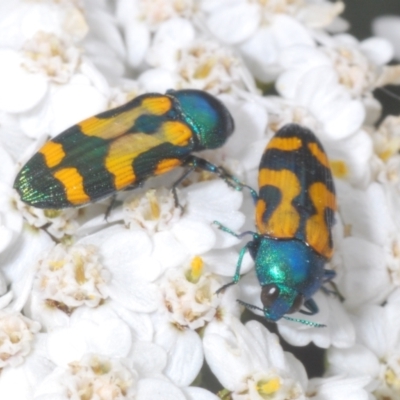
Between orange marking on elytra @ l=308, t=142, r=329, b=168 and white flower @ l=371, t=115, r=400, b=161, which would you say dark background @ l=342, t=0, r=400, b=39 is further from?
orange marking on elytra @ l=308, t=142, r=329, b=168

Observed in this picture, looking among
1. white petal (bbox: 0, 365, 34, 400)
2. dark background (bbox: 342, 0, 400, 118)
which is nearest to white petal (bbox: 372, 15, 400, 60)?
dark background (bbox: 342, 0, 400, 118)

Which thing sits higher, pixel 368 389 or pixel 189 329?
pixel 189 329

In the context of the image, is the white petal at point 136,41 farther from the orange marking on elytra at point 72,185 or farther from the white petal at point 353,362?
the white petal at point 353,362

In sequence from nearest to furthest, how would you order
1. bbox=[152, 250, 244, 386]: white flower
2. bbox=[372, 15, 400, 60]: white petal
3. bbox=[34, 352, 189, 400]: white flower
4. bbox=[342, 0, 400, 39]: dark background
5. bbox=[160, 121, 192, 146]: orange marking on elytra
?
Result: bbox=[34, 352, 189, 400]: white flower
bbox=[152, 250, 244, 386]: white flower
bbox=[160, 121, 192, 146]: orange marking on elytra
bbox=[372, 15, 400, 60]: white petal
bbox=[342, 0, 400, 39]: dark background

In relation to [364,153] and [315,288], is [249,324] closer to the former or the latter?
[315,288]

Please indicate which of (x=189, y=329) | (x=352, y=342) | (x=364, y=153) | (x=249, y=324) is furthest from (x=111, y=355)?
(x=364, y=153)

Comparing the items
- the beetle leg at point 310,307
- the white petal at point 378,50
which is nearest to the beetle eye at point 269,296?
the beetle leg at point 310,307
